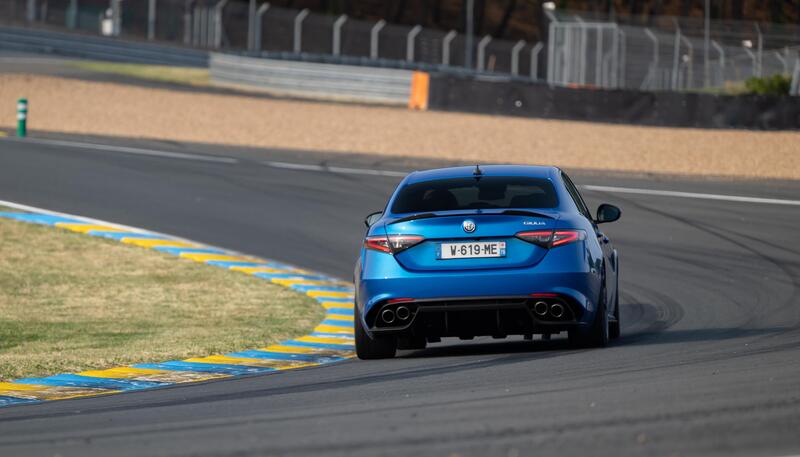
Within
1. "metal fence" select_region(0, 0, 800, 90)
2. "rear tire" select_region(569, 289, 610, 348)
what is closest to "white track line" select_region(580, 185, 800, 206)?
"rear tire" select_region(569, 289, 610, 348)

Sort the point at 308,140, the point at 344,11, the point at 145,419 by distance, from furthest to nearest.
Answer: the point at 344,11 → the point at 308,140 → the point at 145,419

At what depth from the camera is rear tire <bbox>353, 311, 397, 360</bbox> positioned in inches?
400

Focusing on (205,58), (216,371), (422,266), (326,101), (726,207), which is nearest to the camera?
(422,266)

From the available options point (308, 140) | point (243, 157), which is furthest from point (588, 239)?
point (308, 140)

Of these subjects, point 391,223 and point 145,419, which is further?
point 391,223

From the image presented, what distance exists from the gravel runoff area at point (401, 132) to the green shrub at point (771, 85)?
555cm

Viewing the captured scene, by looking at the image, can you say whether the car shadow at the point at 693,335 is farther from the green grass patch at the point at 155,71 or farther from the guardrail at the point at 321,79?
the green grass patch at the point at 155,71

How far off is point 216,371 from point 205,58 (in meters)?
49.4

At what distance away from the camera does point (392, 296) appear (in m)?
9.54

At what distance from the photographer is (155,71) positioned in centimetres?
5003

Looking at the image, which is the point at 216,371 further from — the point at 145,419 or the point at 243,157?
the point at 243,157

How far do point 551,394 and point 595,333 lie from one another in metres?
2.32

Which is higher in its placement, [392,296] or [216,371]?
[392,296]

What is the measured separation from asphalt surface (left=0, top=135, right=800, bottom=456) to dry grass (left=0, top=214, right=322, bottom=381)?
1.60m
